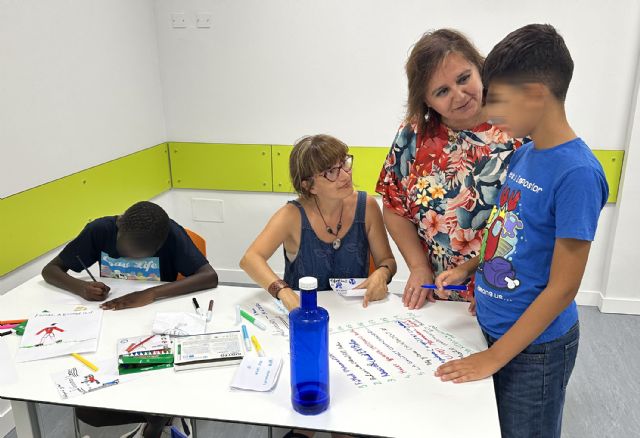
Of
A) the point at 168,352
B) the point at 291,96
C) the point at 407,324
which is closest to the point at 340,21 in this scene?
the point at 291,96

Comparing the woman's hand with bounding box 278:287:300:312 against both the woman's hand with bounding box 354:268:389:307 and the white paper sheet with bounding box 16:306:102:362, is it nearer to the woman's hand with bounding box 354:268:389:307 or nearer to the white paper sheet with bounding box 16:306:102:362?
the woman's hand with bounding box 354:268:389:307

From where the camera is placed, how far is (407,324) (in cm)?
156

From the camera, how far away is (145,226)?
1.83 m

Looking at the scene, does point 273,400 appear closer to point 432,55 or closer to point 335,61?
point 432,55

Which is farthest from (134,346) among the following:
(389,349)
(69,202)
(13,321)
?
(69,202)

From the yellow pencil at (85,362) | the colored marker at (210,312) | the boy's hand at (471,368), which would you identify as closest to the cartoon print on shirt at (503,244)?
the boy's hand at (471,368)

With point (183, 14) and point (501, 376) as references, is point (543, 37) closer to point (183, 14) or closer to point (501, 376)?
point (501, 376)

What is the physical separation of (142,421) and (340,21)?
8.09 feet

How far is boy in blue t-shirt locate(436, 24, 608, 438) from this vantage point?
3.61 feet

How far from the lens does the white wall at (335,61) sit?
2.98 metres

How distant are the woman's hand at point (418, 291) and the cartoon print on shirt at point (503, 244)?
353 millimetres

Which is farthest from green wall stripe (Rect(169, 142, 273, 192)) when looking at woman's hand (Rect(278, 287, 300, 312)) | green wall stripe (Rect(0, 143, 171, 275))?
woman's hand (Rect(278, 287, 300, 312))

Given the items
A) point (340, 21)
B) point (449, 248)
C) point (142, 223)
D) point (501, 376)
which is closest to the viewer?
point (501, 376)

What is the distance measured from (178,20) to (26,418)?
8.83 feet
